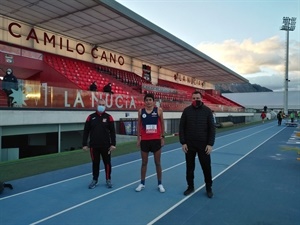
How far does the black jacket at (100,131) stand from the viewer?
18.0ft

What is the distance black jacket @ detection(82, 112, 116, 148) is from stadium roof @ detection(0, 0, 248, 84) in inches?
407

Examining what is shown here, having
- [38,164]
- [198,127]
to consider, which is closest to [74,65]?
[38,164]

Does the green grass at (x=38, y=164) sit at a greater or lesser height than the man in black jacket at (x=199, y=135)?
lesser

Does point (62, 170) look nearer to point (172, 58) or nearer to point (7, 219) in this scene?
point (7, 219)

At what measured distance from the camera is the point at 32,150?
41.2 feet

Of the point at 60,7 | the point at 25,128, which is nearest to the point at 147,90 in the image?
the point at 60,7

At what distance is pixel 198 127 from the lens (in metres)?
4.94

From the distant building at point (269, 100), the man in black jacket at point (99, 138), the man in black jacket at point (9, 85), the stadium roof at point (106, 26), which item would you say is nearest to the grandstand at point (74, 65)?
the stadium roof at point (106, 26)

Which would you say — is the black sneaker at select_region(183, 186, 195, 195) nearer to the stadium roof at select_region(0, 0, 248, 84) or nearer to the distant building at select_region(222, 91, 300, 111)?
the stadium roof at select_region(0, 0, 248, 84)

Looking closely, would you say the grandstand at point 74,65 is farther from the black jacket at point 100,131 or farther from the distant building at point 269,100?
the distant building at point 269,100

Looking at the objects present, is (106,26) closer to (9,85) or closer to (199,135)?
(9,85)

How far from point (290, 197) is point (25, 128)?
A: 8.81 meters

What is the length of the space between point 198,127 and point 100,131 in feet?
6.57

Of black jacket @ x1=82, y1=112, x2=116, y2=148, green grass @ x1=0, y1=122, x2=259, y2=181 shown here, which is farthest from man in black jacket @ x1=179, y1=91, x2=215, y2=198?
green grass @ x1=0, y1=122, x2=259, y2=181
